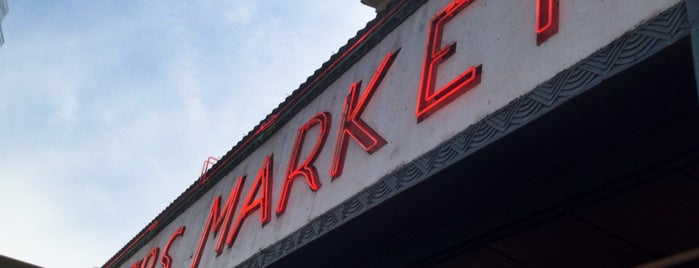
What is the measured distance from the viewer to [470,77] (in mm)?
6223

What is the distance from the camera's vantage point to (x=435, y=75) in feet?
22.4

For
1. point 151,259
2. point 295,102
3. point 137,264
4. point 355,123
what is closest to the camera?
point 355,123

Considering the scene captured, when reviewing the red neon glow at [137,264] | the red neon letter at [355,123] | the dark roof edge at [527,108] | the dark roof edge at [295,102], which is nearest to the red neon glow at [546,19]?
the dark roof edge at [527,108]

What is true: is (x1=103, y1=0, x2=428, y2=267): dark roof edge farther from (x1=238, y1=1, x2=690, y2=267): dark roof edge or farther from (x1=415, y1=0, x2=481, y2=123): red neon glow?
(x1=238, y1=1, x2=690, y2=267): dark roof edge

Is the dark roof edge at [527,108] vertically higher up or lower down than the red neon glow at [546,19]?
lower down

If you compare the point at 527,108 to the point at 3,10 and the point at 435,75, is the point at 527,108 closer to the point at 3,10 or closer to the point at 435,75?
the point at 435,75

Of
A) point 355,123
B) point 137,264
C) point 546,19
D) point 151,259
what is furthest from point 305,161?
point 137,264

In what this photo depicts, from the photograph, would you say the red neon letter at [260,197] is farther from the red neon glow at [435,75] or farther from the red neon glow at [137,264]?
the red neon glow at [137,264]

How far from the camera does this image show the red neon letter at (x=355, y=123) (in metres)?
7.69

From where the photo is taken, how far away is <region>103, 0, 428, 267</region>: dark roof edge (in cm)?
827

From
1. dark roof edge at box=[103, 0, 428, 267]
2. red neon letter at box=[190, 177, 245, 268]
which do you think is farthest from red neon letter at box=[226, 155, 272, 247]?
dark roof edge at box=[103, 0, 428, 267]

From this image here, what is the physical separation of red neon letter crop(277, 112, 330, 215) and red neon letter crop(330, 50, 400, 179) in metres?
0.36

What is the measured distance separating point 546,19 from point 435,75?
4.50ft

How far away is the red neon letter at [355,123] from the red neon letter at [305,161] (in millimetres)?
356
